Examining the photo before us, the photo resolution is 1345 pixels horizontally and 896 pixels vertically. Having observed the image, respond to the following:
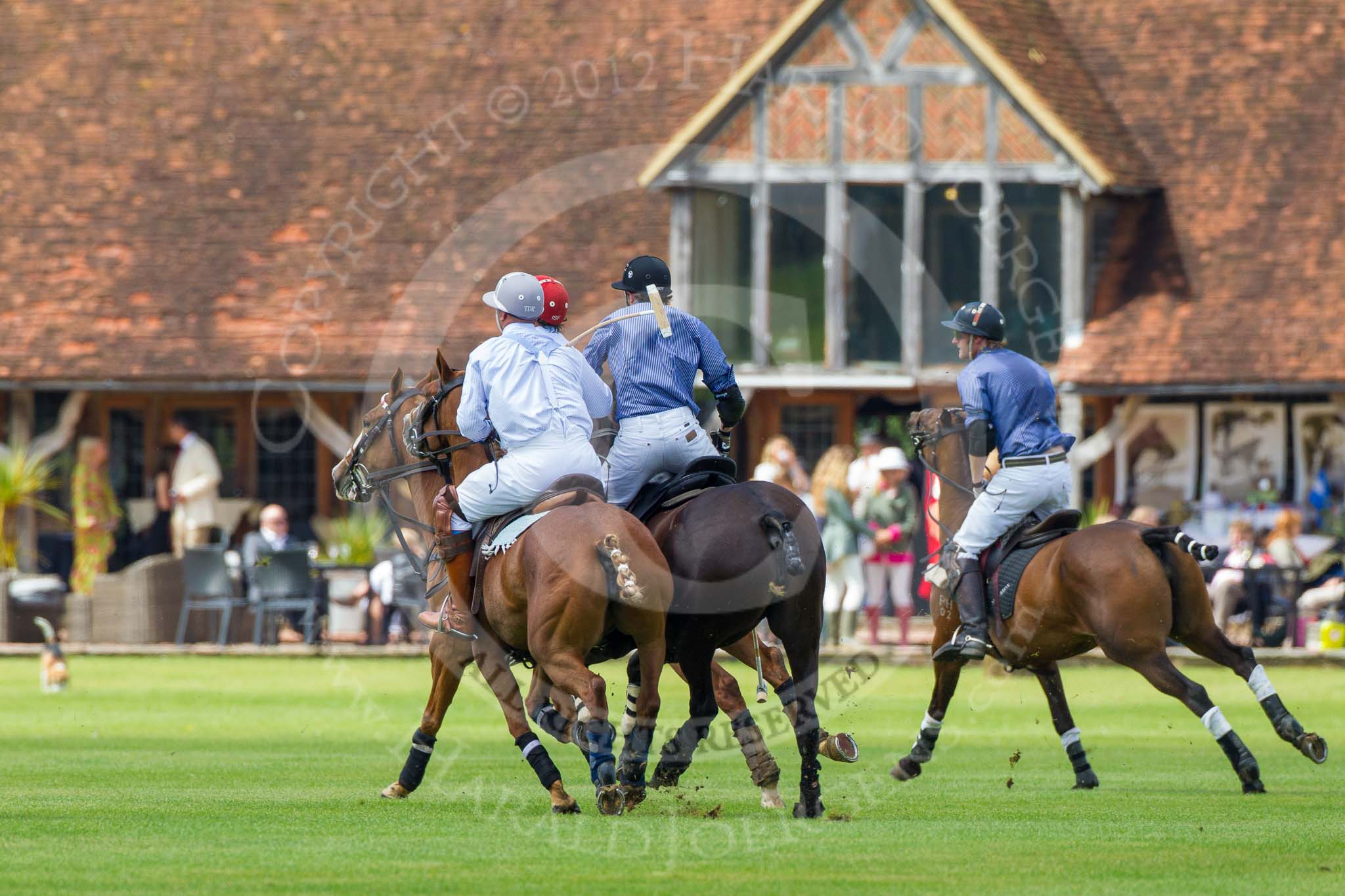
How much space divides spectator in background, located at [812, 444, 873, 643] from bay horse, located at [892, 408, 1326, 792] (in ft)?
36.1

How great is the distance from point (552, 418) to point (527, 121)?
1951 cm

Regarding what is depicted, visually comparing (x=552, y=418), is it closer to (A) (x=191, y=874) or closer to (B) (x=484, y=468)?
(B) (x=484, y=468)

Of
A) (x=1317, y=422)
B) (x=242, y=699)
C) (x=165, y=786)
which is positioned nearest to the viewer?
(x=165, y=786)

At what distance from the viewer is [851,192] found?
2875cm

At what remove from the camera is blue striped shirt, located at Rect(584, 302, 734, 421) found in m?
12.4

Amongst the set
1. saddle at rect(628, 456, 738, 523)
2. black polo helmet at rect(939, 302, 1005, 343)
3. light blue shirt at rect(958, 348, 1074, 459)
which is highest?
black polo helmet at rect(939, 302, 1005, 343)

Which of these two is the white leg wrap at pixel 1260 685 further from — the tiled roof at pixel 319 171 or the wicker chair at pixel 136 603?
the wicker chair at pixel 136 603

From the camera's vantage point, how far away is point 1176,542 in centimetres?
1324

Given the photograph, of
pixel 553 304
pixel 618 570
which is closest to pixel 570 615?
pixel 618 570

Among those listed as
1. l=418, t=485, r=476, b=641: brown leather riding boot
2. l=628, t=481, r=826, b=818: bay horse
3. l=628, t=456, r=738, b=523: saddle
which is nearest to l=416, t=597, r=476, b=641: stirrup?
l=418, t=485, r=476, b=641: brown leather riding boot

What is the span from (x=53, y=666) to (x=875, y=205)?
12368 millimetres

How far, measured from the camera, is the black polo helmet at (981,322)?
13938mm

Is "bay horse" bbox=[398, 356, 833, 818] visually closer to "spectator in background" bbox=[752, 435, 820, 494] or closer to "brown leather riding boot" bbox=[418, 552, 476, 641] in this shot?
Answer: "brown leather riding boot" bbox=[418, 552, 476, 641]

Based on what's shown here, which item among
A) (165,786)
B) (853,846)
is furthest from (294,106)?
(853,846)
